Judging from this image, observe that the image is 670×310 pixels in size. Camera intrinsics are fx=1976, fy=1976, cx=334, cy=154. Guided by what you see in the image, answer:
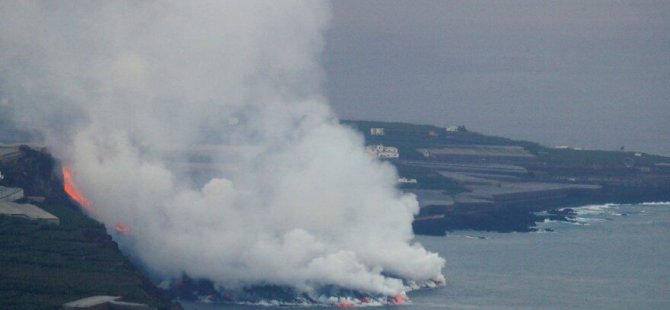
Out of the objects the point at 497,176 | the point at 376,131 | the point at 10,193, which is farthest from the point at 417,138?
the point at 10,193

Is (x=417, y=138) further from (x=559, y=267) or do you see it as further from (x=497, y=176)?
(x=559, y=267)

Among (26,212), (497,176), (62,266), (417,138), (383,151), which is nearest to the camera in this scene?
(62,266)

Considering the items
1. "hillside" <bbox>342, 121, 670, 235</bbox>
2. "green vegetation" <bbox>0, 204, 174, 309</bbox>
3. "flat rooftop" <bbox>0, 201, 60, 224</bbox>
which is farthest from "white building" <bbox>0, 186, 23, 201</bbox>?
"hillside" <bbox>342, 121, 670, 235</bbox>

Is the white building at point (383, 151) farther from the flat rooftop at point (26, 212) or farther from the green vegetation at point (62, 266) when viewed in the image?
the green vegetation at point (62, 266)

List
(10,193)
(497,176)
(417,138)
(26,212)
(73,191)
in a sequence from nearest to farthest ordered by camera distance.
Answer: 1. (26,212)
2. (10,193)
3. (73,191)
4. (497,176)
5. (417,138)

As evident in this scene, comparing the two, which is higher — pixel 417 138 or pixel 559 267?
pixel 417 138

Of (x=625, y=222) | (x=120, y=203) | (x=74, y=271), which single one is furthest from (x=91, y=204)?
(x=625, y=222)

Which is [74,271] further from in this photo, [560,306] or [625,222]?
[625,222]

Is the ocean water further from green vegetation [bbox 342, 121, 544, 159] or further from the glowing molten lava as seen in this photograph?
green vegetation [bbox 342, 121, 544, 159]
